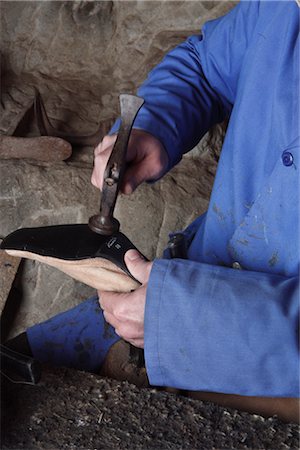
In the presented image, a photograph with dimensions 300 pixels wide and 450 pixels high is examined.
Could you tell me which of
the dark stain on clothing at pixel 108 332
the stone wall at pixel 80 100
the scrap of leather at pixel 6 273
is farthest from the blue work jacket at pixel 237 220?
the scrap of leather at pixel 6 273

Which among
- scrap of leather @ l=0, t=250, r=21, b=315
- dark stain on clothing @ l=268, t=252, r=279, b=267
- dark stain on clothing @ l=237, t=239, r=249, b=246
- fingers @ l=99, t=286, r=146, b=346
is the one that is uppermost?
dark stain on clothing @ l=268, t=252, r=279, b=267

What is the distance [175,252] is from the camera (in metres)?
1.57

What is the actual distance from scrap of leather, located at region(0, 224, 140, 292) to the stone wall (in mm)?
1158

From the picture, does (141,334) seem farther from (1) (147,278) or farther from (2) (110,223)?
(2) (110,223)

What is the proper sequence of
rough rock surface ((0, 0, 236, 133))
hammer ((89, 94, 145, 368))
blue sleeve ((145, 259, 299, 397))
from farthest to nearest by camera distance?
rough rock surface ((0, 0, 236, 133))
hammer ((89, 94, 145, 368))
blue sleeve ((145, 259, 299, 397))

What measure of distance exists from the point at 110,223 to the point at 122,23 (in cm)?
176

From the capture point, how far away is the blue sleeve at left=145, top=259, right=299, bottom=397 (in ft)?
3.47

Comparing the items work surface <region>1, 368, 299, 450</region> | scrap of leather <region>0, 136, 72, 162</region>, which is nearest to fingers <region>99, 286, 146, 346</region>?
work surface <region>1, 368, 299, 450</region>

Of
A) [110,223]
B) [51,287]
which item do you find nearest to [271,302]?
[110,223]

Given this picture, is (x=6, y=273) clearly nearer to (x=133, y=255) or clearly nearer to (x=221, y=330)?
(x=133, y=255)

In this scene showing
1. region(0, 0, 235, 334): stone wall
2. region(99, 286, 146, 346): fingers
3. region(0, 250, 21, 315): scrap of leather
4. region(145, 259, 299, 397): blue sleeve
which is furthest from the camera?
region(0, 0, 235, 334): stone wall

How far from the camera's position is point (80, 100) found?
2863 millimetres

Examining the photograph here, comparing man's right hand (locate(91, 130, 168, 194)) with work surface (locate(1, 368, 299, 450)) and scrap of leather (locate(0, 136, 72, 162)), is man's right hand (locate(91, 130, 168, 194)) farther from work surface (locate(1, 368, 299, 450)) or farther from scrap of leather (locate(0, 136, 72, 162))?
scrap of leather (locate(0, 136, 72, 162))

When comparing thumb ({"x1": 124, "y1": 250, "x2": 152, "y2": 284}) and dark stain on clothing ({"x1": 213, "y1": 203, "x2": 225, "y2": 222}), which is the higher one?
thumb ({"x1": 124, "y1": 250, "x2": 152, "y2": 284})
